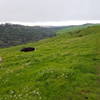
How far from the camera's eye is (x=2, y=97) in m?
19.8

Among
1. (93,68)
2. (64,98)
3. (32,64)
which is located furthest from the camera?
(32,64)

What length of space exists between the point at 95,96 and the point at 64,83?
4.05 meters

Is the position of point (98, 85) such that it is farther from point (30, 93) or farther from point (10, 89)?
point (10, 89)

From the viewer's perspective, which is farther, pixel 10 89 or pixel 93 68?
pixel 93 68

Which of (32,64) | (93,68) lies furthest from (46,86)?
(32,64)

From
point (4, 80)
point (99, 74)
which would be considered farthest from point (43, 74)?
point (99, 74)

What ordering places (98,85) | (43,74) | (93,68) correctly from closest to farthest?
(98,85)
(43,74)
(93,68)

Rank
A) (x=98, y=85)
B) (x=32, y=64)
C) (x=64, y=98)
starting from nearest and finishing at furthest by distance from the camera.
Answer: (x=64, y=98), (x=98, y=85), (x=32, y=64)

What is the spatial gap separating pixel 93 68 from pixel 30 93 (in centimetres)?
1101

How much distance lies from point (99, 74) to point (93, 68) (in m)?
2.65

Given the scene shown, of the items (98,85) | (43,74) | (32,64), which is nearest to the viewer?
(98,85)

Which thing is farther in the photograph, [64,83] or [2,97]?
[64,83]

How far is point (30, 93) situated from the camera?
20.0 metres

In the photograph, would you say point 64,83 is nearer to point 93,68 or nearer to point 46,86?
point 46,86
